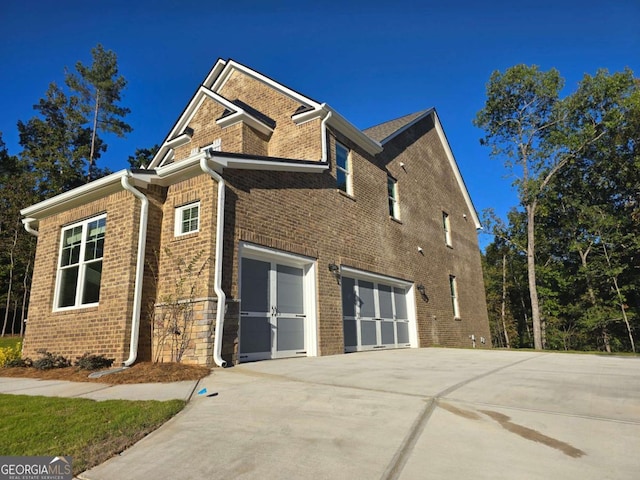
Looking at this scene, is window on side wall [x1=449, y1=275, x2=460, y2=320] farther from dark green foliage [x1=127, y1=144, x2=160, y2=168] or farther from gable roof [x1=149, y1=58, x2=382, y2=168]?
dark green foliage [x1=127, y1=144, x2=160, y2=168]

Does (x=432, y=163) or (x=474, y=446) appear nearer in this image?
(x=474, y=446)

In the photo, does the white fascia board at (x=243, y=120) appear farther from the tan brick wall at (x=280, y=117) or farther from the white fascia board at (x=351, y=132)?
the white fascia board at (x=351, y=132)

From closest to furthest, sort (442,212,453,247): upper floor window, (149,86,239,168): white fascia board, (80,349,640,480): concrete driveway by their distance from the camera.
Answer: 1. (80,349,640,480): concrete driveway
2. (149,86,239,168): white fascia board
3. (442,212,453,247): upper floor window

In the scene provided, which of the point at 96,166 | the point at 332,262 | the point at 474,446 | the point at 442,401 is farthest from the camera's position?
the point at 96,166

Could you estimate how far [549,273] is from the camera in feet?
91.2

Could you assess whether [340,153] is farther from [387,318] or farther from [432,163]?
[432,163]

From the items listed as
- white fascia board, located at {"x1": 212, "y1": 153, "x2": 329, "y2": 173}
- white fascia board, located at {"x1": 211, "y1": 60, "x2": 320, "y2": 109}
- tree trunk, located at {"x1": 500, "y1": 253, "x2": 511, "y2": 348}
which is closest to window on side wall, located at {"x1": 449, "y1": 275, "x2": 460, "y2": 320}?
white fascia board, located at {"x1": 212, "y1": 153, "x2": 329, "y2": 173}

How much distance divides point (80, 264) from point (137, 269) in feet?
7.20

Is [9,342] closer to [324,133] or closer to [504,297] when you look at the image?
[324,133]

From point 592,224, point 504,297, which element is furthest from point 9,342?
point 504,297

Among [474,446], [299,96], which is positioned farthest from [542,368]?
[299,96]

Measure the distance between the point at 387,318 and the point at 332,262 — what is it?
12.5 feet

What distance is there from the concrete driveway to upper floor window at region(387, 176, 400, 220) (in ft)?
32.6

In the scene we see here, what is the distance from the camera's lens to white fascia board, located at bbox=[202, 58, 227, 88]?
15291 mm
